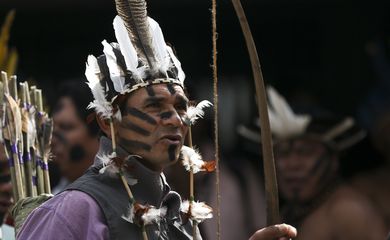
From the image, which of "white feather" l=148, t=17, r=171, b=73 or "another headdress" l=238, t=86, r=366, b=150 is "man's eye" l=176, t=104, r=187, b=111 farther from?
"another headdress" l=238, t=86, r=366, b=150

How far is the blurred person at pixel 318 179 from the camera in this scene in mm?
8070

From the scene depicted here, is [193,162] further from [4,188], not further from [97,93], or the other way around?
[4,188]

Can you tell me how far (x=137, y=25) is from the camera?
5137 mm

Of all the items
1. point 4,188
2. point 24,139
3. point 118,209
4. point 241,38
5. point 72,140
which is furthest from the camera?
point 241,38

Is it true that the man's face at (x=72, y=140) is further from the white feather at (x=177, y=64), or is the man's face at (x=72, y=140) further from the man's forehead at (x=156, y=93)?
the man's forehead at (x=156, y=93)

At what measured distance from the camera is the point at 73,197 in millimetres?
4754

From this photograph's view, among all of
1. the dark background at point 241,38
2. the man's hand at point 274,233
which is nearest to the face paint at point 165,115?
the man's hand at point 274,233

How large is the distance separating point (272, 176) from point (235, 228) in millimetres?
4260

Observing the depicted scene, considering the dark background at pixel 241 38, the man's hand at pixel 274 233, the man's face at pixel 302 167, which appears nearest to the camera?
the man's hand at pixel 274 233

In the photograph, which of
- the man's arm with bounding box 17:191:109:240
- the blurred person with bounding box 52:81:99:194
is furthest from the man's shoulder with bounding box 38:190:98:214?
the blurred person with bounding box 52:81:99:194

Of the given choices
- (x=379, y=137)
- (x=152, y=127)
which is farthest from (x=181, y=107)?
(x=379, y=137)

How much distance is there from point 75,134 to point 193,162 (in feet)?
7.44

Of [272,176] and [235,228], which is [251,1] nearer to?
[235,228]

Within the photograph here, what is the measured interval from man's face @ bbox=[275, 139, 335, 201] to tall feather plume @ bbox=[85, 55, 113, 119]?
3436mm
